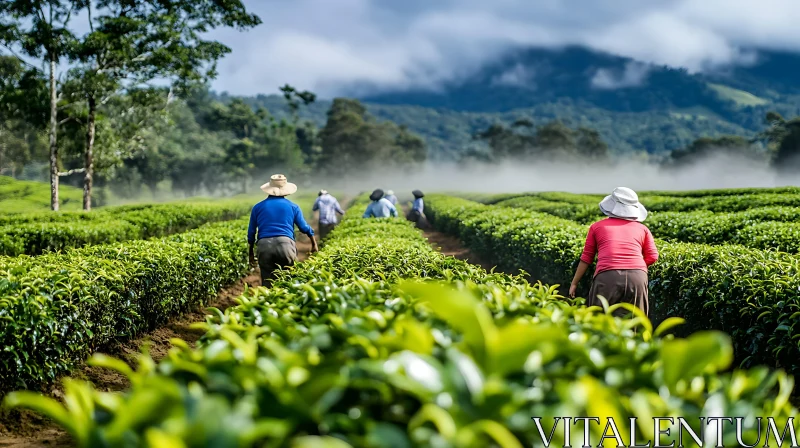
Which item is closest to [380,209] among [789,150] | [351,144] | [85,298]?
[85,298]

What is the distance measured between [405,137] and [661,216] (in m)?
93.5

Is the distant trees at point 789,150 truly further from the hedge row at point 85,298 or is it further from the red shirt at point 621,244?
the hedge row at point 85,298

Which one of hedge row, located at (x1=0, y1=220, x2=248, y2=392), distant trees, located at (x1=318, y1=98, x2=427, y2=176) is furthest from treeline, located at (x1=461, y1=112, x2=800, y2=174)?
hedge row, located at (x1=0, y1=220, x2=248, y2=392)

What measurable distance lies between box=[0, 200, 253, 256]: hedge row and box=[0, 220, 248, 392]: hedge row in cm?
190

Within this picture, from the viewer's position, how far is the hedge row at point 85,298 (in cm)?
478

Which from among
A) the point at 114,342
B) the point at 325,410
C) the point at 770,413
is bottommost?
the point at 114,342

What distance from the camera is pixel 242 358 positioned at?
6.12ft

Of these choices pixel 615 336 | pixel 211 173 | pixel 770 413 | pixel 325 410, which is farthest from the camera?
pixel 211 173

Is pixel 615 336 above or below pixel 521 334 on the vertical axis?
below

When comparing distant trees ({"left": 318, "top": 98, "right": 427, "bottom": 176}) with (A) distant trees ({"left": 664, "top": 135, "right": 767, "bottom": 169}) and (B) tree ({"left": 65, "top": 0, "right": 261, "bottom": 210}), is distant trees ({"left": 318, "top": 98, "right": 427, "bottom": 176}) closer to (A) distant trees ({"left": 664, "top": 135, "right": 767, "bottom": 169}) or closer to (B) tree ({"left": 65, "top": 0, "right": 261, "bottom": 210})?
(A) distant trees ({"left": 664, "top": 135, "right": 767, "bottom": 169})

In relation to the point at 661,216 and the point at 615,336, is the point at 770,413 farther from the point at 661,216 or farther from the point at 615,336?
the point at 661,216

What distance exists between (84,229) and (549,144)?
89.3 meters

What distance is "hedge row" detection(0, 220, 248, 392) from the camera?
15.7 feet

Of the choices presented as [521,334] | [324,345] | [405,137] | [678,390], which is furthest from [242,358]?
[405,137]
